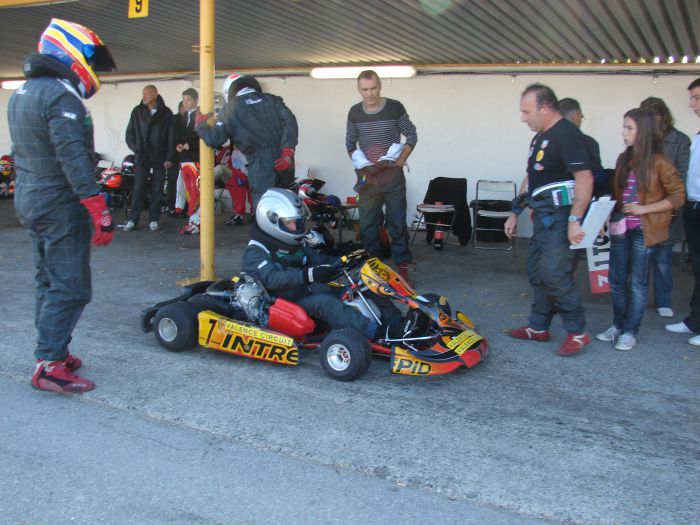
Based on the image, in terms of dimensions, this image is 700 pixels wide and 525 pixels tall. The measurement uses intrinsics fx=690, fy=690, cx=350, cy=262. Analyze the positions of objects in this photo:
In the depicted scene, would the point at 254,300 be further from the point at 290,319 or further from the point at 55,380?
the point at 55,380

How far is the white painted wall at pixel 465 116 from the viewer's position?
943 centimetres

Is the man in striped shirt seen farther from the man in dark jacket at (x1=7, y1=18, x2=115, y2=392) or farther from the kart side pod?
the man in dark jacket at (x1=7, y1=18, x2=115, y2=392)

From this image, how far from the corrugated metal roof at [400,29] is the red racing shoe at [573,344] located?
370 cm

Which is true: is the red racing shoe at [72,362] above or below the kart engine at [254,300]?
below

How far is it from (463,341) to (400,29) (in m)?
5.17

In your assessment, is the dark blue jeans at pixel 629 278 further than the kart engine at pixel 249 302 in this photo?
Yes

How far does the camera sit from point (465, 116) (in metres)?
10.5

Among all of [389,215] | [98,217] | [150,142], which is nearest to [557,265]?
[389,215]

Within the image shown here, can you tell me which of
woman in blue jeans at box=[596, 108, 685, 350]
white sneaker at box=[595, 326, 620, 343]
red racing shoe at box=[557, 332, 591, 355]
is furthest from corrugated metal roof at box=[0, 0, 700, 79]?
red racing shoe at box=[557, 332, 591, 355]

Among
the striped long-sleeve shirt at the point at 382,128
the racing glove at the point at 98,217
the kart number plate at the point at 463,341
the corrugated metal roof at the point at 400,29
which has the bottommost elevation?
the kart number plate at the point at 463,341

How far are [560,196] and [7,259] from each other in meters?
6.30

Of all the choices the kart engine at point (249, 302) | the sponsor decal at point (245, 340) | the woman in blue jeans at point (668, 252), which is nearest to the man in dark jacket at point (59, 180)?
the sponsor decal at point (245, 340)

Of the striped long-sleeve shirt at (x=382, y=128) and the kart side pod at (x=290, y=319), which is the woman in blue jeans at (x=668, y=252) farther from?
the kart side pod at (x=290, y=319)

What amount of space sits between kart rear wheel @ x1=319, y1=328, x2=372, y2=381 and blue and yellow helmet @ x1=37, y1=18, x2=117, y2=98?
211 centimetres
